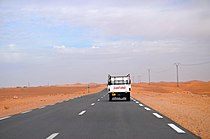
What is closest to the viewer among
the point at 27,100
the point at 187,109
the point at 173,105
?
the point at 187,109

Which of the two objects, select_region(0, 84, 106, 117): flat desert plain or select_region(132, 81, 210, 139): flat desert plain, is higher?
select_region(132, 81, 210, 139): flat desert plain

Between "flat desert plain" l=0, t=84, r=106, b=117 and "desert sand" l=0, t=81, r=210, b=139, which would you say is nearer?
"desert sand" l=0, t=81, r=210, b=139

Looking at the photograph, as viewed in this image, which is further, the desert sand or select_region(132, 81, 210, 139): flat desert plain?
the desert sand

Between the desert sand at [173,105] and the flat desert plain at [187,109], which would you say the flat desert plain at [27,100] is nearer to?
the desert sand at [173,105]

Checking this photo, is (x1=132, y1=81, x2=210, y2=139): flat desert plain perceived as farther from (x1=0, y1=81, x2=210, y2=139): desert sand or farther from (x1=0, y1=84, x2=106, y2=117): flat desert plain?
(x1=0, y1=84, x2=106, y2=117): flat desert plain

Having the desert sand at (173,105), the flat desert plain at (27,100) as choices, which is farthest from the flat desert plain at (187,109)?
the flat desert plain at (27,100)

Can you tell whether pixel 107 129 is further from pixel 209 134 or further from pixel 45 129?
pixel 209 134

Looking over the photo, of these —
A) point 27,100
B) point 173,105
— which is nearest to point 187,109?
point 173,105

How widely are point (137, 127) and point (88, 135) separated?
2.39 m

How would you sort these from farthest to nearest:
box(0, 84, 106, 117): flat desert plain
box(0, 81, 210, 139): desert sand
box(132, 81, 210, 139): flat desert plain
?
1. box(0, 84, 106, 117): flat desert plain
2. box(0, 81, 210, 139): desert sand
3. box(132, 81, 210, 139): flat desert plain

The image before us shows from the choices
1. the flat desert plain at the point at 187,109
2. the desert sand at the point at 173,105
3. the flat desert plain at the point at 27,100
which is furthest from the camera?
the flat desert plain at the point at 27,100

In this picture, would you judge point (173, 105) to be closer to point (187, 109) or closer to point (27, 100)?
point (187, 109)

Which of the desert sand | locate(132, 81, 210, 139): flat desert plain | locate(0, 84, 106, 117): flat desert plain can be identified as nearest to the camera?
locate(132, 81, 210, 139): flat desert plain

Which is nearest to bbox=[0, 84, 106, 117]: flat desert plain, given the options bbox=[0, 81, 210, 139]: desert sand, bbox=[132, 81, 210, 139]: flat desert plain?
bbox=[0, 81, 210, 139]: desert sand
